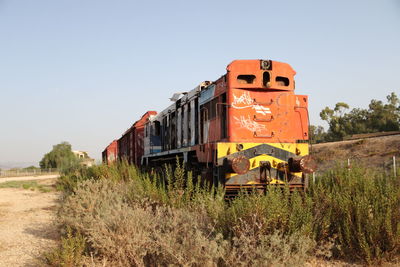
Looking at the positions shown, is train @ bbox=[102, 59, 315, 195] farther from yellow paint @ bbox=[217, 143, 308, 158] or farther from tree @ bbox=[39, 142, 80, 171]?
tree @ bbox=[39, 142, 80, 171]

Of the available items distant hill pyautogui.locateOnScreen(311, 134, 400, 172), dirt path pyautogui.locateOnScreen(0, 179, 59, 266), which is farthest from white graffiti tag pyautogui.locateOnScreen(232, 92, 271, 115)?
distant hill pyautogui.locateOnScreen(311, 134, 400, 172)

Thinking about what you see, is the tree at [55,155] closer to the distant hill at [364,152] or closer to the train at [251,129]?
the distant hill at [364,152]

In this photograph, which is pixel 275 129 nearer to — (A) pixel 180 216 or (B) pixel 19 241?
(A) pixel 180 216

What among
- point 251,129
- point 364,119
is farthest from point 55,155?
point 251,129

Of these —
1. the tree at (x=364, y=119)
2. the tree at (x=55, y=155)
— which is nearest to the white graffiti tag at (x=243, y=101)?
the tree at (x=364, y=119)

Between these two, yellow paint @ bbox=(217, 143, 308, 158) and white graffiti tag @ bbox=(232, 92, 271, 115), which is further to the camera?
white graffiti tag @ bbox=(232, 92, 271, 115)

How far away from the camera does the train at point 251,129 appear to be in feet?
25.9

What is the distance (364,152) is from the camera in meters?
29.2

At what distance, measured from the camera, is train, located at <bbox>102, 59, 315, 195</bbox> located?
25.9ft

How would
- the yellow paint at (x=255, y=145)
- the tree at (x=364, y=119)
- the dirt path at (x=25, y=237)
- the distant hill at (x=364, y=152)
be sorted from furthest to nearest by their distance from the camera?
the tree at (x=364, y=119), the distant hill at (x=364, y=152), the yellow paint at (x=255, y=145), the dirt path at (x=25, y=237)

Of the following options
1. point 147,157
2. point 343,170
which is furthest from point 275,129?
point 147,157

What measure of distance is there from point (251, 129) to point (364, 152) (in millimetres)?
23829

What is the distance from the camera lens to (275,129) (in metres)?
9.00

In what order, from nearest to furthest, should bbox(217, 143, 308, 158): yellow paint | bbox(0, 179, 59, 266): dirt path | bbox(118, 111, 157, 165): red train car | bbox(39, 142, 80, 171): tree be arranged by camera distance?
bbox(0, 179, 59, 266): dirt path
bbox(217, 143, 308, 158): yellow paint
bbox(118, 111, 157, 165): red train car
bbox(39, 142, 80, 171): tree
